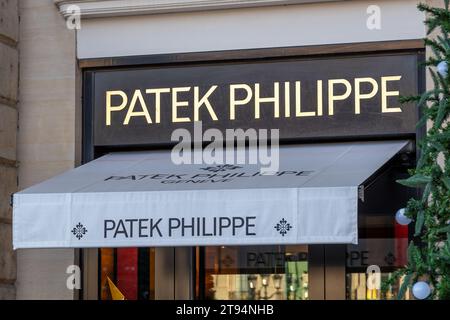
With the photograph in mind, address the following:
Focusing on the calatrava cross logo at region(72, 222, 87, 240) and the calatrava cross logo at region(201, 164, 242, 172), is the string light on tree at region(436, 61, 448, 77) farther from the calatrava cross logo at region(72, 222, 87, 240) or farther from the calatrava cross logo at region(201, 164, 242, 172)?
the calatrava cross logo at region(72, 222, 87, 240)

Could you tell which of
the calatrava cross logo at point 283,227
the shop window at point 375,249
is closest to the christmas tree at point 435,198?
the calatrava cross logo at point 283,227

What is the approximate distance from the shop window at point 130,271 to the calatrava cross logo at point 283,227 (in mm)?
2488

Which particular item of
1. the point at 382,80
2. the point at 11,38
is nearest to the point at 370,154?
the point at 382,80

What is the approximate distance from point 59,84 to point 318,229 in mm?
3380

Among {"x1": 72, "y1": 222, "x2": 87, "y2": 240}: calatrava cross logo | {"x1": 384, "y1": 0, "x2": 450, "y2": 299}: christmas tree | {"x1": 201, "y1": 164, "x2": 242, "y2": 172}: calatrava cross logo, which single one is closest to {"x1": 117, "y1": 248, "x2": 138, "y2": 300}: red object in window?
{"x1": 201, "y1": 164, "x2": 242, "y2": 172}: calatrava cross logo

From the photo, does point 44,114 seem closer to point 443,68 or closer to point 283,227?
point 283,227

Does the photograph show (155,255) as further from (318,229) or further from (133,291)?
(318,229)

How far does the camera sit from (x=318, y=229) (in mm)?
8352

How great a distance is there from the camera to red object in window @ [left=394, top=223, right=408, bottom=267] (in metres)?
9.93

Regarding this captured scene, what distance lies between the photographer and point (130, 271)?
34.7ft

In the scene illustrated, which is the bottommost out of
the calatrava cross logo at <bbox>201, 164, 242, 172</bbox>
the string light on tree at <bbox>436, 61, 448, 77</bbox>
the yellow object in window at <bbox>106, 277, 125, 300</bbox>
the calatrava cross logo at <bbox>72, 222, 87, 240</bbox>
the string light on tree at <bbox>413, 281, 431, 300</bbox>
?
the yellow object in window at <bbox>106, 277, 125, 300</bbox>

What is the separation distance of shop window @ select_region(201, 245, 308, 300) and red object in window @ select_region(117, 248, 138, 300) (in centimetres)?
69

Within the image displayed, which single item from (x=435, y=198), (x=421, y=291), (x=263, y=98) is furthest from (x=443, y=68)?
(x=263, y=98)

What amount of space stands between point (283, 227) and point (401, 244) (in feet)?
6.45
